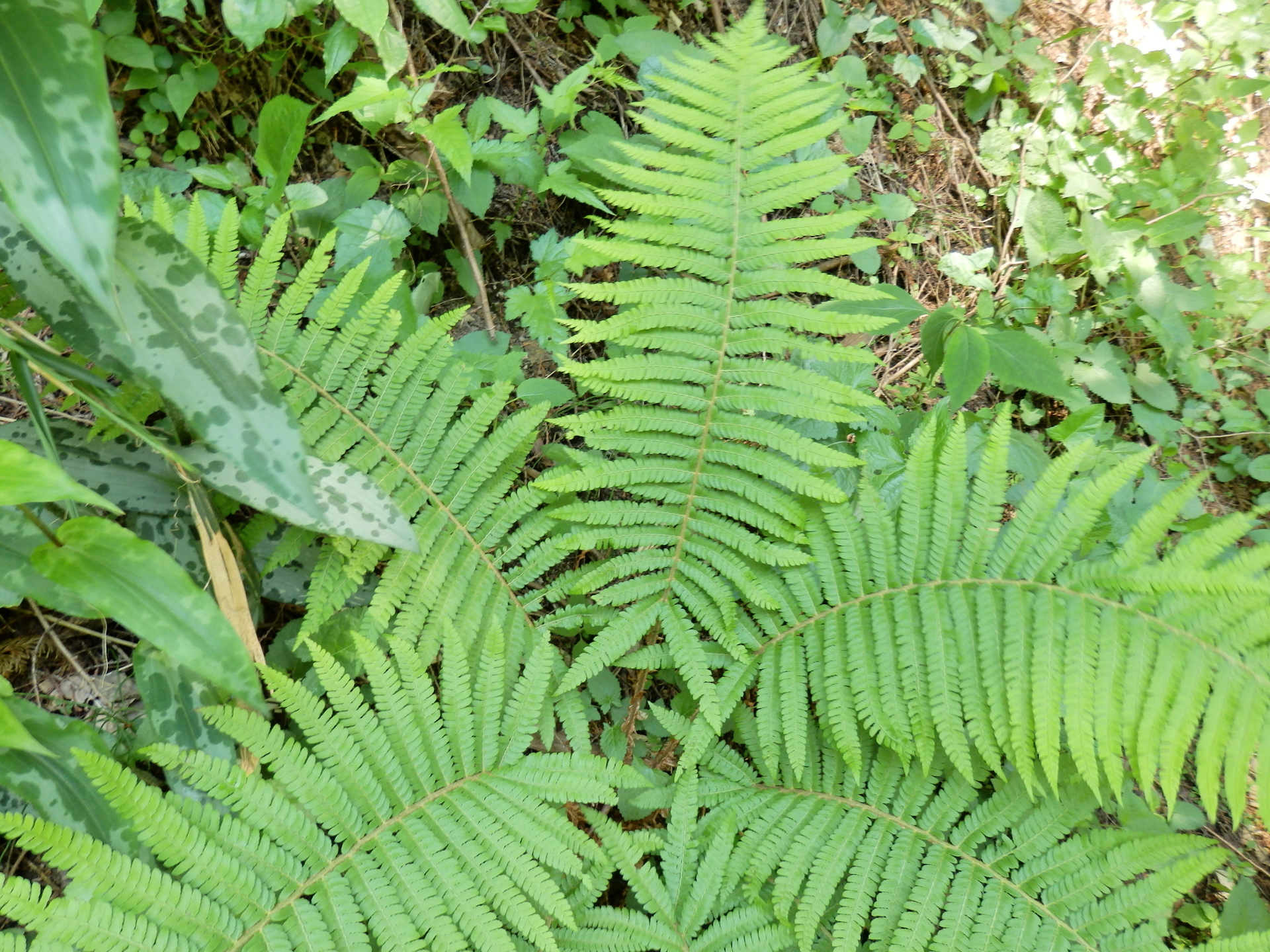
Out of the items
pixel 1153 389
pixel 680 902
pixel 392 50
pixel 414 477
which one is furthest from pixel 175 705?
pixel 1153 389

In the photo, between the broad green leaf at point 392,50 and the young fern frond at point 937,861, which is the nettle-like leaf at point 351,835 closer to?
the young fern frond at point 937,861

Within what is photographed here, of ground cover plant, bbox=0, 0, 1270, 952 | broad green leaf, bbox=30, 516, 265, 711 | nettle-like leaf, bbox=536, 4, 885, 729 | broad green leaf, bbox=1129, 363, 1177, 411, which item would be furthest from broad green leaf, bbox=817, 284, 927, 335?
broad green leaf, bbox=30, 516, 265, 711

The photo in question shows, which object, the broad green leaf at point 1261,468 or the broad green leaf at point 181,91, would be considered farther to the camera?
the broad green leaf at point 1261,468

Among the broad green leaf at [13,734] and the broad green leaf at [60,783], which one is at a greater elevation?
the broad green leaf at [13,734]

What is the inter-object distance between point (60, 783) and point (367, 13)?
5.34 feet

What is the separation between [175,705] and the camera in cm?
147

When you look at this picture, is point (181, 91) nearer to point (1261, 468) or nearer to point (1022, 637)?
point (1022, 637)

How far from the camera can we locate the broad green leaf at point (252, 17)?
63.4 inches

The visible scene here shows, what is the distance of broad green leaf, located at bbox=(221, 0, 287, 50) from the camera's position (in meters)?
1.61

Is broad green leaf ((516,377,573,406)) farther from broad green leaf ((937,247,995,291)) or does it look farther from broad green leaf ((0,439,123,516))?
broad green leaf ((937,247,995,291))

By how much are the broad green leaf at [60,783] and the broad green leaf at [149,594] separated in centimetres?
35

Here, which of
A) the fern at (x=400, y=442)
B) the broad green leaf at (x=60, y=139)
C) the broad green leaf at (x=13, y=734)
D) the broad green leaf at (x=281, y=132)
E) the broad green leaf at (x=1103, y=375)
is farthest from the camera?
the broad green leaf at (x=1103, y=375)

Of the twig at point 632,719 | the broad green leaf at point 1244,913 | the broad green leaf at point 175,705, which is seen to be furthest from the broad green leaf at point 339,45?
the broad green leaf at point 1244,913

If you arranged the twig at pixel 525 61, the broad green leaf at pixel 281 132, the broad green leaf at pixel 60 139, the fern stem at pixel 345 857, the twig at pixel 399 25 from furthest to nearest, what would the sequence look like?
the twig at pixel 525 61, the twig at pixel 399 25, the broad green leaf at pixel 281 132, the fern stem at pixel 345 857, the broad green leaf at pixel 60 139
